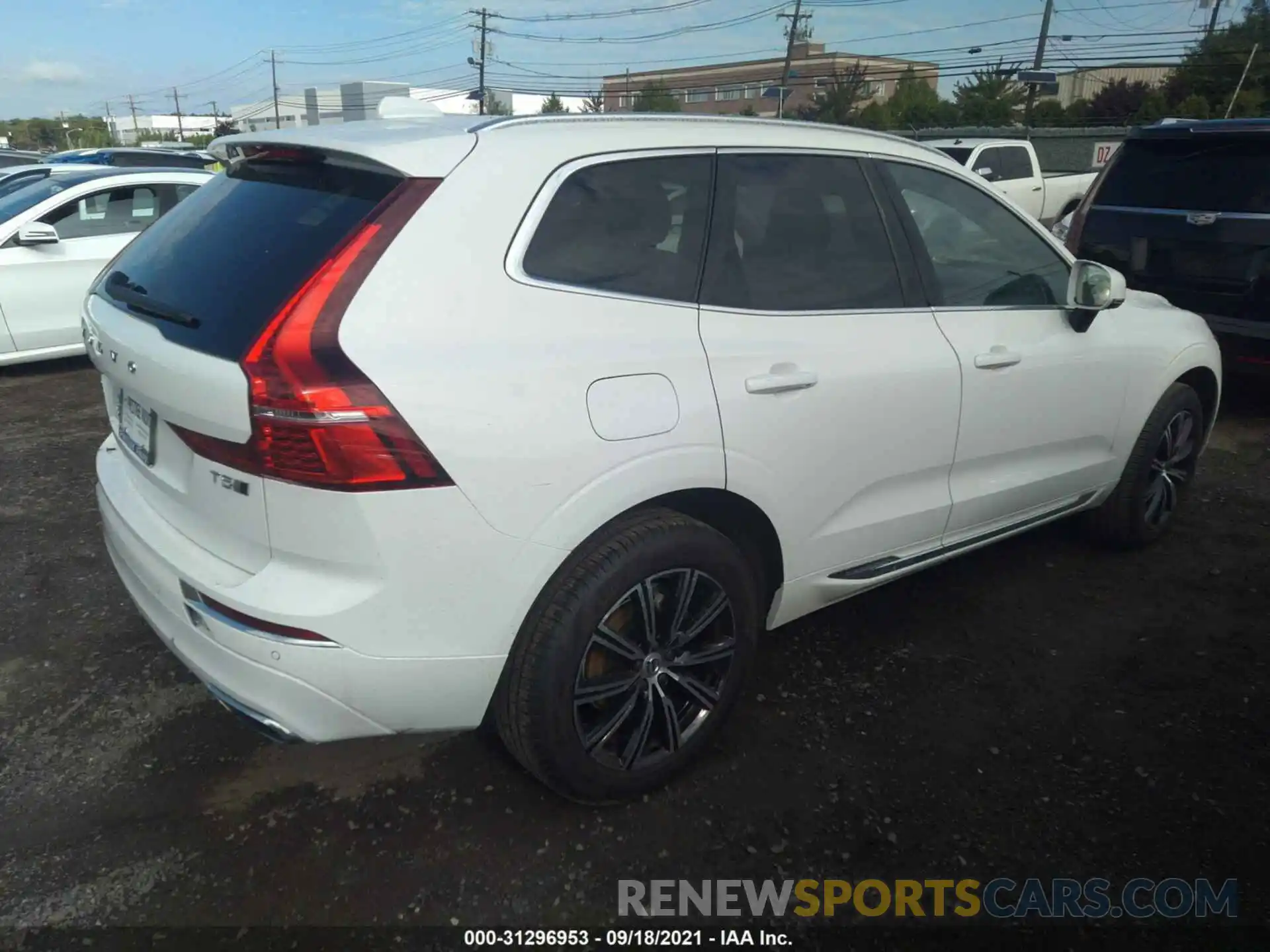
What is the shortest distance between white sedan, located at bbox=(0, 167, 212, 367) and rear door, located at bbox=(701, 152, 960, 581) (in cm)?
570

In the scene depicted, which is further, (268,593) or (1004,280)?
(1004,280)

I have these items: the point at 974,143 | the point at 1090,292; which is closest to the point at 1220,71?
the point at 974,143

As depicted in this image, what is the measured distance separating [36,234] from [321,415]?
259 inches

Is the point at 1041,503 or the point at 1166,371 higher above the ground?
the point at 1166,371

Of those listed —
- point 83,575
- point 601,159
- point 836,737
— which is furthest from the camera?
Answer: point 83,575

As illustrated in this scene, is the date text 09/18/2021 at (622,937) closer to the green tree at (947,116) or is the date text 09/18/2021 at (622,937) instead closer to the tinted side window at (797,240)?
the tinted side window at (797,240)

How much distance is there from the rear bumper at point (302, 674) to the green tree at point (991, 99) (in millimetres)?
46178

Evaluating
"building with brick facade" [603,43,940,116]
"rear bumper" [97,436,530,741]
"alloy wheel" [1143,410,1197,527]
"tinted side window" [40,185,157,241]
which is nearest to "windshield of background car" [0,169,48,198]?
"tinted side window" [40,185,157,241]

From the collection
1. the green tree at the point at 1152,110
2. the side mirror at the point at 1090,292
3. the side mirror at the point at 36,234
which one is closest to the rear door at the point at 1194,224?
the side mirror at the point at 1090,292

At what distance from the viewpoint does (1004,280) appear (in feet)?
11.1

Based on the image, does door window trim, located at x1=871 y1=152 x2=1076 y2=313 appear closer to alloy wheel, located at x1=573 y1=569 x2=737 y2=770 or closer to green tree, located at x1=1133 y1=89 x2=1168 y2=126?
alloy wheel, located at x1=573 y1=569 x2=737 y2=770

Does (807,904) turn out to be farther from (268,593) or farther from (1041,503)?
(1041,503)

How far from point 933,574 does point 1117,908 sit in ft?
6.09

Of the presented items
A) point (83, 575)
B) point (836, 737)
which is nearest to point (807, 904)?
point (836, 737)
